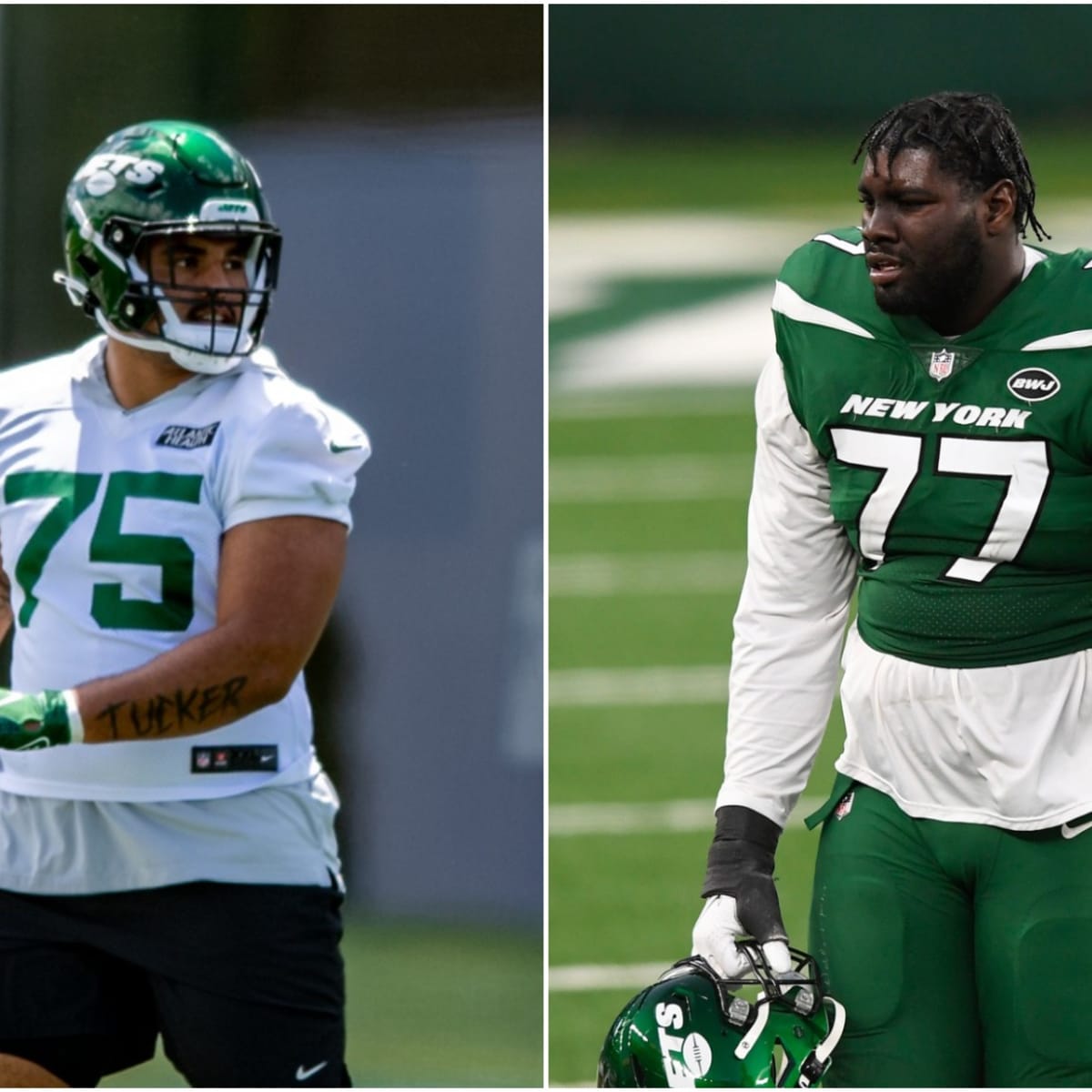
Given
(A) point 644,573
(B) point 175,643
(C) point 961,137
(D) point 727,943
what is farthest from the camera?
(A) point 644,573

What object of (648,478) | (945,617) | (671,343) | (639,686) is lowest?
(639,686)

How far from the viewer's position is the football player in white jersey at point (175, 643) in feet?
9.12

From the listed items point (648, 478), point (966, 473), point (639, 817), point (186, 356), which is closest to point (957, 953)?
point (966, 473)

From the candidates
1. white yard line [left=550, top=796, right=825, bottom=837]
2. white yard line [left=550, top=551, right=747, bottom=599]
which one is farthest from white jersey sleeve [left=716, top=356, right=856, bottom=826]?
white yard line [left=550, top=551, right=747, bottom=599]

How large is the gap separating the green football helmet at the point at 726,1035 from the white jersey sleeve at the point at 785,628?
0.21 metres

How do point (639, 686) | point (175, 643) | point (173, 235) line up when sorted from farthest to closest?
point (639, 686) < point (173, 235) < point (175, 643)

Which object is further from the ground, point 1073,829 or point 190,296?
point 190,296

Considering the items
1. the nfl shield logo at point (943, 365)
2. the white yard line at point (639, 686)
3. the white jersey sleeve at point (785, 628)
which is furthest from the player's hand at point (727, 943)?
the white yard line at point (639, 686)

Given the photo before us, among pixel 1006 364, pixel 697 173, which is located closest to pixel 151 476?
pixel 1006 364

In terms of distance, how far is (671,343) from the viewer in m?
13.2

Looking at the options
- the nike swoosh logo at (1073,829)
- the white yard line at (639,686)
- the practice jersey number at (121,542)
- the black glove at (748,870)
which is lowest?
the white yard line at (639,686)

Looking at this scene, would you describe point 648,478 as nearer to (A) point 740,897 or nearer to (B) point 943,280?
(A) point 740,897

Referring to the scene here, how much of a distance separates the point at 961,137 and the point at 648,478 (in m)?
7.86

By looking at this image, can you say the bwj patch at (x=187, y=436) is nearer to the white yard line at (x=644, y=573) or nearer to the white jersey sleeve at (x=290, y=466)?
the white jersey sleeve at (x=290, y=466)
